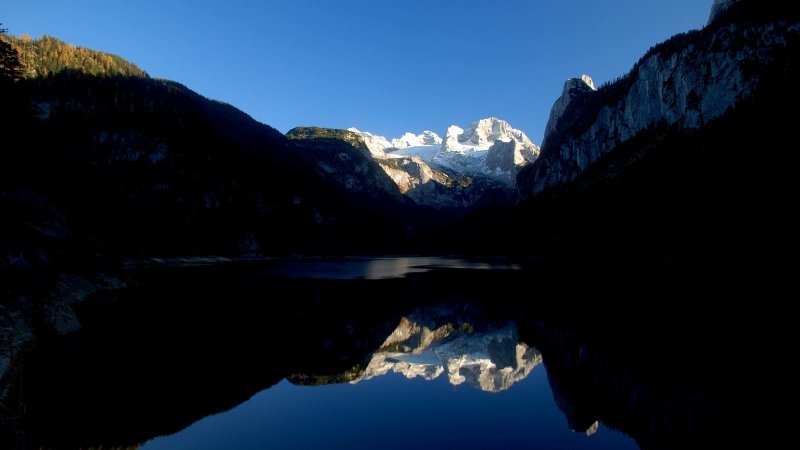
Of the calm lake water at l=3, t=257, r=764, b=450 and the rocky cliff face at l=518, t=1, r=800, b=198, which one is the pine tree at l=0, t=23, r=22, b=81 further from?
the rocky cliff face at l=518, t=1, r=800, b=198

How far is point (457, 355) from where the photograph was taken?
31484mm

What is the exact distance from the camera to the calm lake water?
53.9 feet

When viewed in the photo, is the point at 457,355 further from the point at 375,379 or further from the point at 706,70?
the point at 706,70

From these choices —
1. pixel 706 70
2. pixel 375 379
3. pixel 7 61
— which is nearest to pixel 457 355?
pixel 375 379

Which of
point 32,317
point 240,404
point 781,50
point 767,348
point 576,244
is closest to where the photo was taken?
point 240,404

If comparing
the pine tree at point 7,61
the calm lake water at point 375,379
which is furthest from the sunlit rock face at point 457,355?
the pine tree at point 7,61

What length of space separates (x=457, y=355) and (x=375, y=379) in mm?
8795

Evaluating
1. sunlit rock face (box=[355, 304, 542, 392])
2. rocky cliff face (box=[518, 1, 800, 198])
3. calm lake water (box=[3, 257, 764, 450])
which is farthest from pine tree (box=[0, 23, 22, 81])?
rocky cliff face (box=[518, 1, 800, 198])

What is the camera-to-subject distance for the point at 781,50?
4884 inches

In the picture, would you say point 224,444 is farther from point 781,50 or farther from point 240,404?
point 781,50

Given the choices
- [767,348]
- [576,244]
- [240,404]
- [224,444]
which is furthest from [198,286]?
[576,244]

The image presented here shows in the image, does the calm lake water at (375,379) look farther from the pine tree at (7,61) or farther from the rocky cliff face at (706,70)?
the rocky cliff face at (706,70)

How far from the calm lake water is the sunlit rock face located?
7.3 inches

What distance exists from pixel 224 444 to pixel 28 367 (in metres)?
15.0
